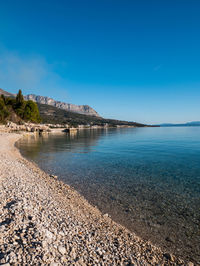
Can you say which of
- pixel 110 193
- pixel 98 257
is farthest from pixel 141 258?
pixel 110 193

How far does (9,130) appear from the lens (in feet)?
246

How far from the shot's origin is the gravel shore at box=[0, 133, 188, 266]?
4824 millimetres

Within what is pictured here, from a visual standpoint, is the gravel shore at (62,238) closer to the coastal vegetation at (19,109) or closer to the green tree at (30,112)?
the coastal vegetation at (19,109)

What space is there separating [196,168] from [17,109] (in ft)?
357

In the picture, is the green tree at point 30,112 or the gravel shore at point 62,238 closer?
the gravel shore at point 62,238

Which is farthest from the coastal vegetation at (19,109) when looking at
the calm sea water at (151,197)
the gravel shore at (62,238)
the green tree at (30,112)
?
the gravel shore at (62,238)

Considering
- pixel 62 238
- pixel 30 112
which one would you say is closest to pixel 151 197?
pixel 62 238

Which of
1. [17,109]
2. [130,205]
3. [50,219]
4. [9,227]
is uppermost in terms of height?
[17,109]

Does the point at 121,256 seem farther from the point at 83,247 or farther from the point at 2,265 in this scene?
the point at 2,265

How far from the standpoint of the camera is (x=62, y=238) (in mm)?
5918

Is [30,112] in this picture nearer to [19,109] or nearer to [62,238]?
[19,109]

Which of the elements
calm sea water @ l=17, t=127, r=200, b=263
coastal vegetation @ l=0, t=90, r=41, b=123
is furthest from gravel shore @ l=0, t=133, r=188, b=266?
coastal vegetation @ l=0, t=90, r=41, b=123

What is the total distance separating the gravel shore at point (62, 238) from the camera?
482 centimetres

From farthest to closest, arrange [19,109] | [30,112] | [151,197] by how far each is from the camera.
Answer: [30,112] < [19,109] < [151,197]
